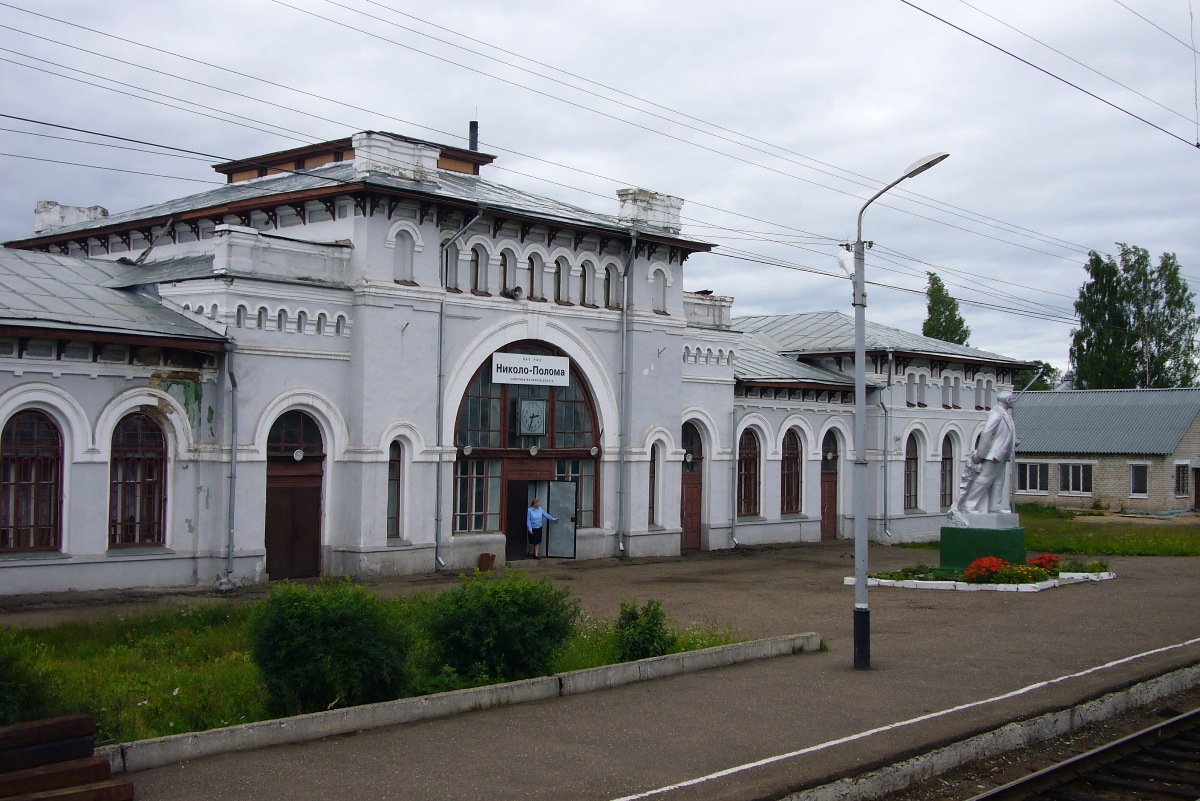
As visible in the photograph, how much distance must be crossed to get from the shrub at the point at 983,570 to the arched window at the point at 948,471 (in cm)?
1526

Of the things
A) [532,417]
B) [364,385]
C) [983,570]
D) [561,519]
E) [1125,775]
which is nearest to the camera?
[1125,775]

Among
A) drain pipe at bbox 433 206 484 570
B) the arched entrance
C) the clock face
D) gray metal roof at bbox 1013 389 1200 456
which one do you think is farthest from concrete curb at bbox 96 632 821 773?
gray metal roof at bbox 1013 389 1200 456

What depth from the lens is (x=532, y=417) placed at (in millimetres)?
23875

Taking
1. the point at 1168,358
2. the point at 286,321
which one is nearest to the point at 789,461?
the point at 286,321

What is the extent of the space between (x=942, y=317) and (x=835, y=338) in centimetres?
2811

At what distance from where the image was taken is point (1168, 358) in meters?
60.6

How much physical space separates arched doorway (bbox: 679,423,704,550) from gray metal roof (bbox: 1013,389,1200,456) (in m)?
29.6

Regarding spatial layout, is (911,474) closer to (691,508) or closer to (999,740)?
(691,508)

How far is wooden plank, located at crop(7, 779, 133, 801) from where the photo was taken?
6.91 m

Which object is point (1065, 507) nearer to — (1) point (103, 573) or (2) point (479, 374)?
(2) point (479, 374)

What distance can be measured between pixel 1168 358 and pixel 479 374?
49.2 metres

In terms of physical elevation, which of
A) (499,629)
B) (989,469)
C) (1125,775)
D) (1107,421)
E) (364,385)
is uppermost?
(1107,421)

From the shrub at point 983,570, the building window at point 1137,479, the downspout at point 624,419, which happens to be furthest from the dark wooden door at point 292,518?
the building window at point 1137,479

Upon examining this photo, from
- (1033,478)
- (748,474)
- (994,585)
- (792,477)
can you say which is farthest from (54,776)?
(1033,478)
